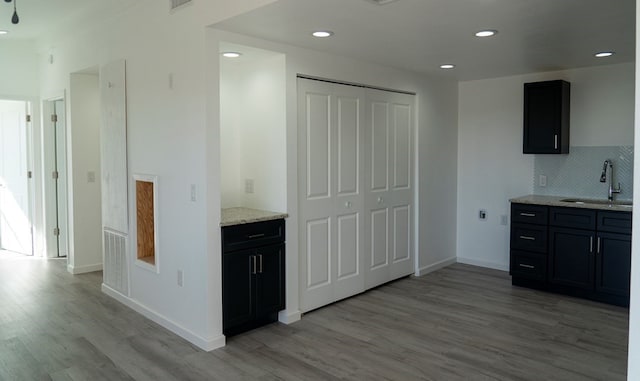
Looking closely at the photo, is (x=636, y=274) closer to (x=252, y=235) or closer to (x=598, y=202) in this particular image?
(x=252, y=235)

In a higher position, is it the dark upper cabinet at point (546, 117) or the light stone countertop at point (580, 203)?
the dark upper cabinet at point (546, 117)

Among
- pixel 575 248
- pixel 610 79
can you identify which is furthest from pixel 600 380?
pixel 610 79

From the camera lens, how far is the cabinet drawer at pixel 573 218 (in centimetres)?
444

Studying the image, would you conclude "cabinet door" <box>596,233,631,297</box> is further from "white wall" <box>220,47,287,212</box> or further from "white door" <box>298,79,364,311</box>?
"white wall" <box>220,47,287,212</box>

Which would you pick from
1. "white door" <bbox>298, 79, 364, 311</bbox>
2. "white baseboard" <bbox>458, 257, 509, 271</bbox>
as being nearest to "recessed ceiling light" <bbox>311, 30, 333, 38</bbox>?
"white door" <bbox>298, 79, 364, 311</bbox>

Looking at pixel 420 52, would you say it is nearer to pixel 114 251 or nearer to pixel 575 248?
pixel 575 248

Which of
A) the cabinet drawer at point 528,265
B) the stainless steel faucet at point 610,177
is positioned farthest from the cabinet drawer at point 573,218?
the stainless steel faucet at point 610,177

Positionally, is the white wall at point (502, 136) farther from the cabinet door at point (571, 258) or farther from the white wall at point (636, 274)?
the white wall at point (636, 274)

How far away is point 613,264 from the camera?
171 inches

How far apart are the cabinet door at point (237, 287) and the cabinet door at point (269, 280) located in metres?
0.07

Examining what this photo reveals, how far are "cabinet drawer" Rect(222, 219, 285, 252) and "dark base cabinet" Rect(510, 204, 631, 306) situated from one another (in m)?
2.62

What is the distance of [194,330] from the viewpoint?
355cm

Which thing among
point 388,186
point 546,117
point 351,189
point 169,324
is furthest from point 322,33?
point 546,117

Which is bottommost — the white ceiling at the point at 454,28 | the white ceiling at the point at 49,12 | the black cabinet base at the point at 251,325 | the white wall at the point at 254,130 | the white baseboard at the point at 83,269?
the black cabinet base at the point at 251,325
